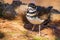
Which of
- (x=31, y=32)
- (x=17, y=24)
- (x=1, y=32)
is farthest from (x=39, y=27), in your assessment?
(x=1, y=32)

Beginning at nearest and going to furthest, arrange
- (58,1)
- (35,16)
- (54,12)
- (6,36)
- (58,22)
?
1. (6,36)
2. (35,16)
3. (58,22)
4. (54,12)
5. (58,1)

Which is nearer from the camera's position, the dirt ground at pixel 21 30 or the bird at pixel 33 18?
the dirt ground at pixel 21 30

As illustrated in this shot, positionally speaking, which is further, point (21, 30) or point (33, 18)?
point (21, 30)

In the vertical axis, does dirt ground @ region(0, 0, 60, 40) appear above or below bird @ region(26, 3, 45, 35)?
below

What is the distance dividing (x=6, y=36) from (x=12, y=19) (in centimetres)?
94

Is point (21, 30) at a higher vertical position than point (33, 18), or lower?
lower

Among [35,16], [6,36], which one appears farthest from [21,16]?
[6,36]

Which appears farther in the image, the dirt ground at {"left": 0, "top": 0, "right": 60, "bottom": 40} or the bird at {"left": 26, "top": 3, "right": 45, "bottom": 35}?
the bird at {"left": 26, "top": 3, "right": 45, "bottom": 35}

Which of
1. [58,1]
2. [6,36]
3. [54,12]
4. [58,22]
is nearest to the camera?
[6,36]

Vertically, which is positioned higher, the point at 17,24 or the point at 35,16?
the point at 35,16

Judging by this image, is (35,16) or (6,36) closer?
(6,36)

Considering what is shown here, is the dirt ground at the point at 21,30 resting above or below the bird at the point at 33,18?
below

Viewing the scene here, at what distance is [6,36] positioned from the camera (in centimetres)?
466

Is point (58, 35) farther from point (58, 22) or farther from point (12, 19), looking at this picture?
point (12, 19)
